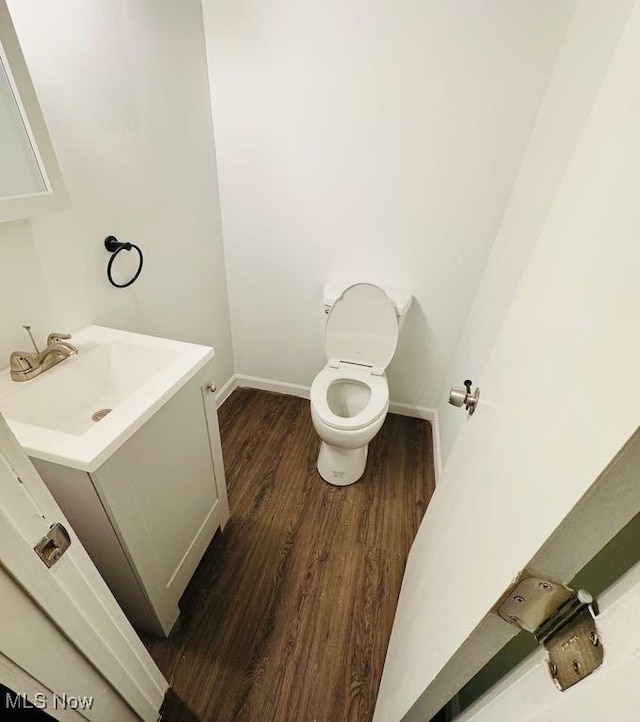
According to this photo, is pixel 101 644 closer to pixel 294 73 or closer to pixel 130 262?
pixel 130 262

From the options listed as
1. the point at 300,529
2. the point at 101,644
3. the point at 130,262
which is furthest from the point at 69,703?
the point at 130,262

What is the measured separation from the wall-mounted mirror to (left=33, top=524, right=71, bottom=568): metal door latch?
0.77 meters

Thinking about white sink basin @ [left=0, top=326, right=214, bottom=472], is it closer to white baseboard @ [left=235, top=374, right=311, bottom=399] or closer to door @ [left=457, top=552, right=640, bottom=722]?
door @ [left=457, top=552, right=640, bottom=722]

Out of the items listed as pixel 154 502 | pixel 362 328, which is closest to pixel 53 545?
pixel 154 502

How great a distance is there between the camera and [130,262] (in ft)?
4.35

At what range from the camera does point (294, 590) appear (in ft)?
4.31

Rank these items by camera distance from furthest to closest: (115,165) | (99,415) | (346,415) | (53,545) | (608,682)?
(346,415) → (115,165) → (99,415) → (53,545) → (608,682)

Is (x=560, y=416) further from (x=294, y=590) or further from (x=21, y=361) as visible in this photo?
(x=294, y=590)

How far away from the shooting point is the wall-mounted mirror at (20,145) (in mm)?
789

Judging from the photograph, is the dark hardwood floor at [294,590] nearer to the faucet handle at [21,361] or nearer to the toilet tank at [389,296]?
the toilet tank at [389,296]

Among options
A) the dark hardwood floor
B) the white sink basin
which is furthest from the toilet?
the white sink basin

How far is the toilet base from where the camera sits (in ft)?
5.42

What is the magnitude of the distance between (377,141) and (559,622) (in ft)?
5.55

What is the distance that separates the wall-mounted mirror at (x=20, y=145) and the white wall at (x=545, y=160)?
1184 millimetres
